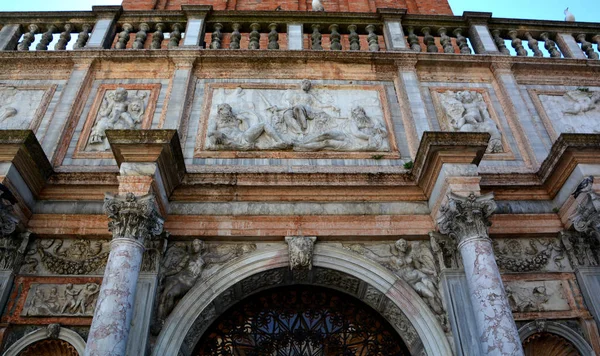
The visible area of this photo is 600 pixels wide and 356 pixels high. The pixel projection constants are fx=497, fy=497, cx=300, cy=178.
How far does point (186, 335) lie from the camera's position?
258 inches

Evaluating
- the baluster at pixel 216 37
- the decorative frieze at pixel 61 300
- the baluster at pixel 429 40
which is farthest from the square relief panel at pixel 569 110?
the decorative frieze at pixel 61 300

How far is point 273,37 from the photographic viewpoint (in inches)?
415

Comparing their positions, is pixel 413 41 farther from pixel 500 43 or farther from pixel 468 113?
pixel 468 113

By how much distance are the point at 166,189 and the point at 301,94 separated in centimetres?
331

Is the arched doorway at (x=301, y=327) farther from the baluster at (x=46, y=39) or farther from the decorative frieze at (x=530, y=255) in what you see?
the baluster at (x=46, y=39)

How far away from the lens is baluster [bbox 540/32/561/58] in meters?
10.4


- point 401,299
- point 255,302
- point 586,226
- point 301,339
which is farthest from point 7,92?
point 586,226

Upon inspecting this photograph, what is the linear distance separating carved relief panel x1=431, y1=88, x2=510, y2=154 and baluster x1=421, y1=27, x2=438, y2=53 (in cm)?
124

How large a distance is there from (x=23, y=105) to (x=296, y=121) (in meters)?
4.95

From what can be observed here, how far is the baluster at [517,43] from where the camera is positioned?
34.3 ft

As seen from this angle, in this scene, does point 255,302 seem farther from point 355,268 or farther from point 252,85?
point 252,85

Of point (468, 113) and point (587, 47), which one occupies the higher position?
point (587, 47)

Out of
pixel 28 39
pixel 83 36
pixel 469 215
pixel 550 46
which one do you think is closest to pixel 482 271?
pixel 469 215

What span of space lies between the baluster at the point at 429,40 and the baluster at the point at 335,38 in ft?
6.15
